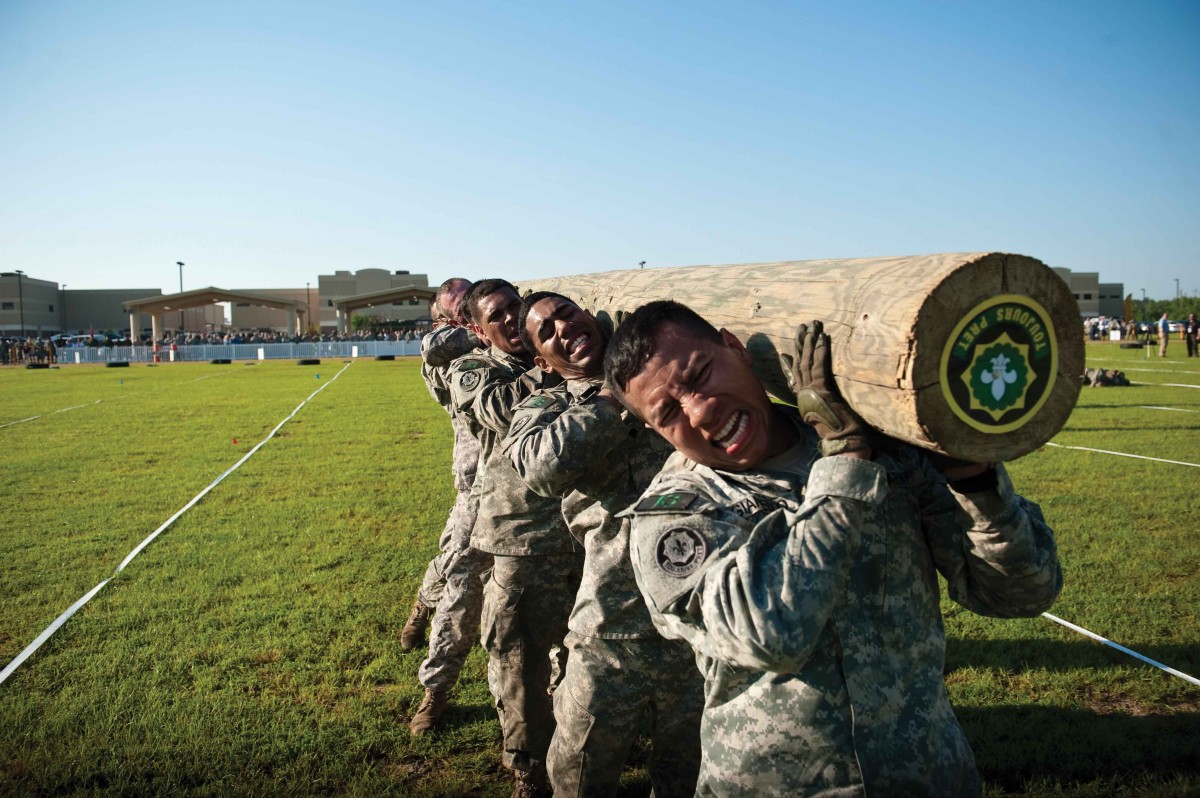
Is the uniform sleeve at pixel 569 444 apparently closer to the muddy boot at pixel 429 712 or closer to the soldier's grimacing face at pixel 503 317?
the soldier's grimacing face at pixel 503 317

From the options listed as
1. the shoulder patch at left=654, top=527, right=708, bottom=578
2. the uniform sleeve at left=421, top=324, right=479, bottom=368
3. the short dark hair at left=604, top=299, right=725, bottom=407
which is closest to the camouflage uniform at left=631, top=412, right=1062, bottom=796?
the shoulder patch at left=654, top=527, right=708, bottom=578

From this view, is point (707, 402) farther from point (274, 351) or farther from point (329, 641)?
point (274, 351)

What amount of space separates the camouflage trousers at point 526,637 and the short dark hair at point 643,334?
6.25ft

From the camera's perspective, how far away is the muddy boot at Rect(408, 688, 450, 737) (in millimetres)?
4570

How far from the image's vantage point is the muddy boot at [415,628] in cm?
572

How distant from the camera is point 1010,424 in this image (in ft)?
6.09

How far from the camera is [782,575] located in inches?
71.1

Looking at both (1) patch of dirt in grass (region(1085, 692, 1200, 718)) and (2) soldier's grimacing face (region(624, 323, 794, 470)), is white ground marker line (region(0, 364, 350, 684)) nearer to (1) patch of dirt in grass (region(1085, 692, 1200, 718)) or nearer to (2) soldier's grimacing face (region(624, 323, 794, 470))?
(2) soldier's grimacing face (region(624, 323, 794, 470))

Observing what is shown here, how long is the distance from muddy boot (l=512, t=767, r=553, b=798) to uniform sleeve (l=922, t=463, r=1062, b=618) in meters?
2.37

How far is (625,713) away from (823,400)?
1687 millimetres

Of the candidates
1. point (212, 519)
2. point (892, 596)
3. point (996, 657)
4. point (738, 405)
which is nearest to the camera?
point (892, 596)

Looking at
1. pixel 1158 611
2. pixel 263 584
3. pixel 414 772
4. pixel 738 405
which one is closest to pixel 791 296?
pixel 738 405

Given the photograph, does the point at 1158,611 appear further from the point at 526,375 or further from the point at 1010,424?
the point at 1010,424

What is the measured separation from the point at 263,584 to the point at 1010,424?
255 inches
